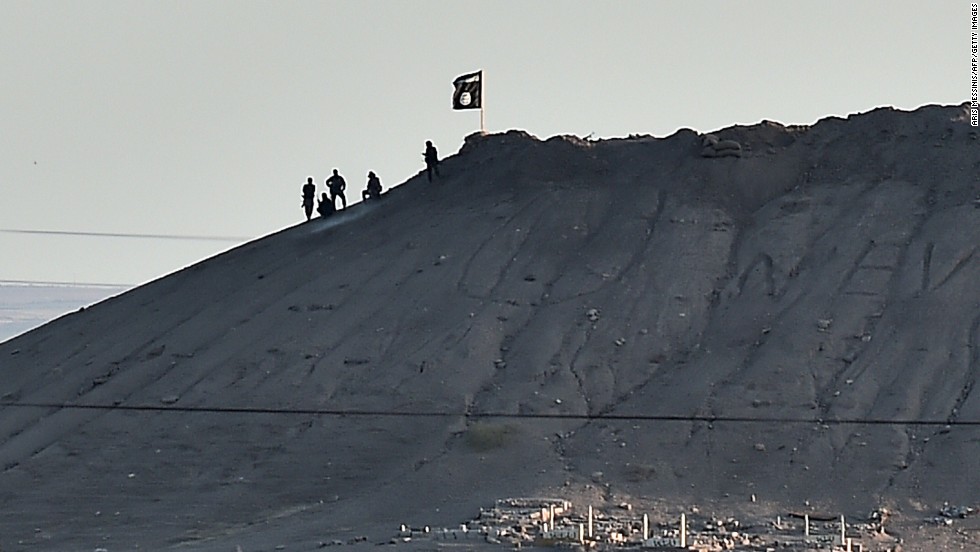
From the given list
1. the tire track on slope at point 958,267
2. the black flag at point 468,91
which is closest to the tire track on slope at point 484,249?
the black flag at point 468,91

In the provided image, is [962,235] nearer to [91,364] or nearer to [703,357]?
[703,357]

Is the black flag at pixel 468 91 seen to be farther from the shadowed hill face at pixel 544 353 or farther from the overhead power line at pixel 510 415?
the overhead power line at pixel 510 415

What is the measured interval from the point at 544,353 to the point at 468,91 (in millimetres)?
11446

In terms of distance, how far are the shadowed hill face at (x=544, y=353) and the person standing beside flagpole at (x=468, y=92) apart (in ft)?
3.33

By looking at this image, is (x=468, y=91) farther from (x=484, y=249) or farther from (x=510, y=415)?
(x=510, y=415)

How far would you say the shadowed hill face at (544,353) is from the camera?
4156cm

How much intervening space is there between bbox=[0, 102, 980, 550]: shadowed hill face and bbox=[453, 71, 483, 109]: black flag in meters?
1.02

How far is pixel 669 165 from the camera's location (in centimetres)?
5269

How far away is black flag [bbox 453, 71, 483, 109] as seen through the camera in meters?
55.7

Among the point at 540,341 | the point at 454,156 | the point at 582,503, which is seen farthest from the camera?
the point at 454,156

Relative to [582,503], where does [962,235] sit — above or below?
above

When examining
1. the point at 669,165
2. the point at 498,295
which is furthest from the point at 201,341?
the point at 669,165

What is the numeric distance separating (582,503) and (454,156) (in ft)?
60.2

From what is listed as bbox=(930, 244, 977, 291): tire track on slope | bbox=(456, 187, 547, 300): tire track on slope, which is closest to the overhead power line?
bbox=(456, 187, 547, 300): tire track on slope
